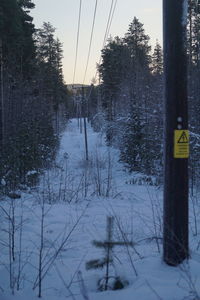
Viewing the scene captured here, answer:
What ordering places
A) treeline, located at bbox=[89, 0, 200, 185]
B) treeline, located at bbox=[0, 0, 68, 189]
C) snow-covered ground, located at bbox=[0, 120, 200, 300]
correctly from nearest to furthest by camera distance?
1. snow-covered ground, located at bbox=[0, 120, 200, 300]
2. treeline, located at bbox=[0, 0, 68, 189]
3. treeline, located at bbox=[89, 0, 200, 185]

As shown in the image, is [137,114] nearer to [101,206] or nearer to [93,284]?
[101,206]

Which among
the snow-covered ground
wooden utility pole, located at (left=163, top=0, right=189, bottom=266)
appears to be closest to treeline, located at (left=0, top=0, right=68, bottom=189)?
the snow-covered ground

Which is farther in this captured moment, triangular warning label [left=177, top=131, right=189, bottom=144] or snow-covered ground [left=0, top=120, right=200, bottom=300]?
triangular warning label [left=177, top=131, right=189, bottom=144]

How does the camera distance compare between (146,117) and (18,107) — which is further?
(146,117)

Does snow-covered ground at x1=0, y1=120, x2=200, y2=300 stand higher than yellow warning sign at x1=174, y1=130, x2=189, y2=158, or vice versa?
yellow warning sign at x1=174, y1=130, x2=189, y2=158

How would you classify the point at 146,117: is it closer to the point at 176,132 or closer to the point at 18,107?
the point at 18,107

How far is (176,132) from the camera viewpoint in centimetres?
370

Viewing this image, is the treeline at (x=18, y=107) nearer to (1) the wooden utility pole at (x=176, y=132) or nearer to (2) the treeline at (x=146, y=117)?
(2) the treeline at (x=146, y=117)

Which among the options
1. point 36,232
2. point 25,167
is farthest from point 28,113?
point 36,232

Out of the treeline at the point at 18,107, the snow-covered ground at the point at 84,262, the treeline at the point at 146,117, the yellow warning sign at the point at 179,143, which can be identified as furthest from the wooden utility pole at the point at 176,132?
the treeline at the point at 146,117

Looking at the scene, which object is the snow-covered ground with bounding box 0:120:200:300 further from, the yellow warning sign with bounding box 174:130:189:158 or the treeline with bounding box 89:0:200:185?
the treeline with bounding box 89:0:200:185

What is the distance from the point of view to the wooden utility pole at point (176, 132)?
3.65 meters

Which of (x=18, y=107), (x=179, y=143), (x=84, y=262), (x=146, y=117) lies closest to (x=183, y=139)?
(x=179, y=143)

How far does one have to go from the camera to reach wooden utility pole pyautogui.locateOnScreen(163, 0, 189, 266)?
3.65m
